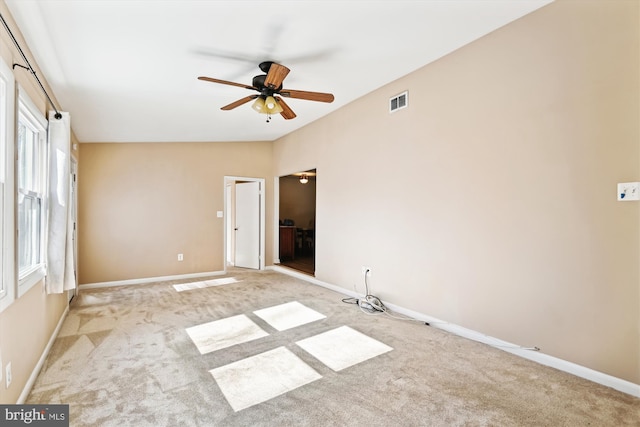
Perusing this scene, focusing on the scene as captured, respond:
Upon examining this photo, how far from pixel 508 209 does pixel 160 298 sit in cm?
451

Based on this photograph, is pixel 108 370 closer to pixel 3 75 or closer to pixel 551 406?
pixel 3 75

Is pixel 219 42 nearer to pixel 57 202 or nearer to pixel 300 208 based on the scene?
pixel 57 202

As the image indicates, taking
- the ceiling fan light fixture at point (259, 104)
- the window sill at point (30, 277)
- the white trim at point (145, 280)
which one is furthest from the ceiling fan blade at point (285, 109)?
the white trim at point (145, 280)

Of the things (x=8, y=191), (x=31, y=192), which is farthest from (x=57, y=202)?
(x=8, y=191)

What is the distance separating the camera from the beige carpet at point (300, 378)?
1.85 meters

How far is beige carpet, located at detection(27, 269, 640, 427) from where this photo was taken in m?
1.85

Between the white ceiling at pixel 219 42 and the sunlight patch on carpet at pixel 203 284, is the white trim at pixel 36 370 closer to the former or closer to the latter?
the sunlight patch on carpet at pixel 203 284

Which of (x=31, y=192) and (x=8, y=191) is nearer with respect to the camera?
(x=8, y=191)

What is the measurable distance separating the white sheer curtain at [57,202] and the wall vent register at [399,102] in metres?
3.49

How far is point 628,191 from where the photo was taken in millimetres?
2053

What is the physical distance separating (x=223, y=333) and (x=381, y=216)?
7.61 ft

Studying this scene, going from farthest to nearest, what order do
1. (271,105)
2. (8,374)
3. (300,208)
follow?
(300,208)
(271,105)
(8,374)

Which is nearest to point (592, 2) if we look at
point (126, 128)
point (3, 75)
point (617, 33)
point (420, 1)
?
point (617, 33)

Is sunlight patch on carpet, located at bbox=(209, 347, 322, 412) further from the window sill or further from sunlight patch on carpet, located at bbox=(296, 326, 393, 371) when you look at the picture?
the window sill
